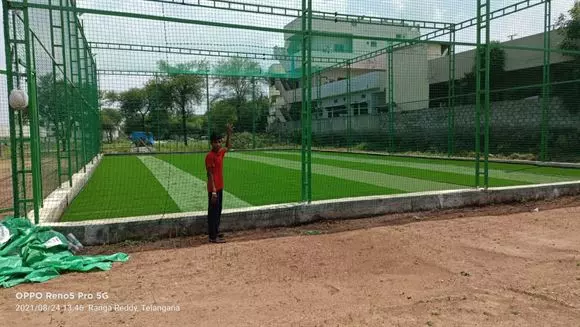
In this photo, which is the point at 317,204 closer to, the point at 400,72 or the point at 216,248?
the point at 216,248

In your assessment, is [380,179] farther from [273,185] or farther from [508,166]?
[508,166]

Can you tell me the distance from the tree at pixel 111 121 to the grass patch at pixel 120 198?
50.7 inches

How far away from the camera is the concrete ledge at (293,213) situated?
6.05 meters

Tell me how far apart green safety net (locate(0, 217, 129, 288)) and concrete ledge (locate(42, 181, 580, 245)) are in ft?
1.21

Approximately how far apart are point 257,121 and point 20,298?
179 inches

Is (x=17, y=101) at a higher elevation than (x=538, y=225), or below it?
higher

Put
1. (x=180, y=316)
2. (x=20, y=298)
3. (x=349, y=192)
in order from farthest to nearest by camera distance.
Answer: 1. (x=349, y=192)
2. (x=20, y=298)
3. (x=180, y=316)

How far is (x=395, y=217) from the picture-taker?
750 centimetres

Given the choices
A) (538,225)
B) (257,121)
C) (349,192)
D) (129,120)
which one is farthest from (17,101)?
(538,225)

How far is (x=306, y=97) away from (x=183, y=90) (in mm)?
2133

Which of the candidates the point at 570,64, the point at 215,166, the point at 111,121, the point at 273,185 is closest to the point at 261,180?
the point at 273,185

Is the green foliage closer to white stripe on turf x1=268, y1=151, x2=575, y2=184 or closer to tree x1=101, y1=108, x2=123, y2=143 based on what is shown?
white stripe on turf x1=268, y1=151, x2=575, y2=184

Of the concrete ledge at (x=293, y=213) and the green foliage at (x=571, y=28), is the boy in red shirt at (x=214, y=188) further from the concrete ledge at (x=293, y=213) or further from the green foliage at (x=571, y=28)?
the green foliage at (x=571, y=28)

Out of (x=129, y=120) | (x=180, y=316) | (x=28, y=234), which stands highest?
(x=129, y=120)
